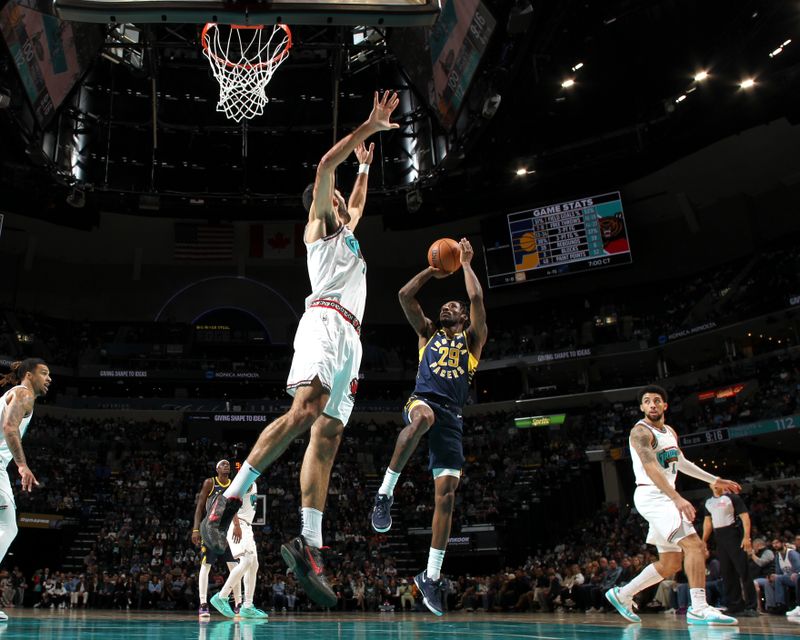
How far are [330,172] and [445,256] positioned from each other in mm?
2123

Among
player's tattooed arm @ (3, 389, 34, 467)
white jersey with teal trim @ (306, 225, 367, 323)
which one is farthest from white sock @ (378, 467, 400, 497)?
player's tattooed arm @ (3, 389, 34, 467)

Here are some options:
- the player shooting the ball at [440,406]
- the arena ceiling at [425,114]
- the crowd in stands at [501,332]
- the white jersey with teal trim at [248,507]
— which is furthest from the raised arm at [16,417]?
the crowd in stands at [501,332]

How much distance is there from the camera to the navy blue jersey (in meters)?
Result: 6.73

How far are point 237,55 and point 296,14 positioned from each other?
Answer: 14.9 meters

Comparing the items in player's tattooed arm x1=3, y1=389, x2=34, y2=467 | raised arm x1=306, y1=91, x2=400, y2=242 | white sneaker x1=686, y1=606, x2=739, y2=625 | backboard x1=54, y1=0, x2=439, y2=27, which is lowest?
white sneaker x1=686, y1=606, x2=739, y2=625

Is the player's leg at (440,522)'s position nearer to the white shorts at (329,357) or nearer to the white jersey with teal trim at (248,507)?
the white shorts at (329,357)

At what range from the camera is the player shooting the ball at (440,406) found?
20.5 ft

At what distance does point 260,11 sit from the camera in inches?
246

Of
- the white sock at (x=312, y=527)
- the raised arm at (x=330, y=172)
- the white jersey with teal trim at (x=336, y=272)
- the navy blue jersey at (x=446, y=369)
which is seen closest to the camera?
the white sock at (x=312, y=527)

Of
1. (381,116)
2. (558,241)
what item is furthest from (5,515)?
(558,241)

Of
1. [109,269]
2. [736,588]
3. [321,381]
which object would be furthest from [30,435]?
[321,381]

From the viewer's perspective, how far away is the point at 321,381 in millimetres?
4566

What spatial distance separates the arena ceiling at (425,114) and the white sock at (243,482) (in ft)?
48.1

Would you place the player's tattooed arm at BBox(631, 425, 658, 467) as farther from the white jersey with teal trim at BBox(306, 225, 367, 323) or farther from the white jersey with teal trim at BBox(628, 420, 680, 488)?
the white jersey with teal trim at BBox(306, 225, 367, 323)
